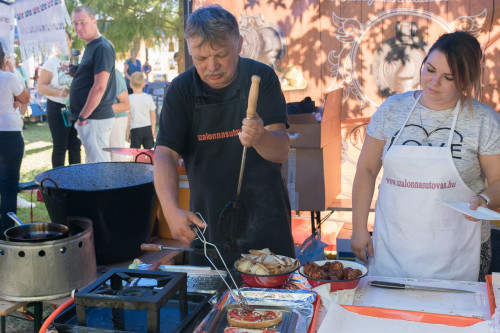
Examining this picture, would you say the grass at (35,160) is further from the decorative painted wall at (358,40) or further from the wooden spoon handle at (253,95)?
the wooden spoon handle at (253,95)

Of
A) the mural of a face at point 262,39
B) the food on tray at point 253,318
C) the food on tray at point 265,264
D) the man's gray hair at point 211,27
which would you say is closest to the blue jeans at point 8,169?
the mural of a face at point 262,39

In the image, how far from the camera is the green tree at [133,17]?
10242 millimetres

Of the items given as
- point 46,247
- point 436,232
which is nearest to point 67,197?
point 46,247

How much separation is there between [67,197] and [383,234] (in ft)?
5.48

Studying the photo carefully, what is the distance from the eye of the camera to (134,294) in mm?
1539

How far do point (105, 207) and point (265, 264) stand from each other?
130cm

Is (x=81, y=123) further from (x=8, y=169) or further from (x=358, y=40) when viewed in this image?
(x=358, y=40)

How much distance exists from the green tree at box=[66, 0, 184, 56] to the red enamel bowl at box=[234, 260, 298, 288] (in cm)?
886

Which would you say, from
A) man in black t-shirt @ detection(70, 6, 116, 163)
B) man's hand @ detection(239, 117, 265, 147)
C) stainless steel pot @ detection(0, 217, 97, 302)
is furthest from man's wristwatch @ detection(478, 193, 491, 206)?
man in black t-shirt @ detection(70, 6, 116, 163)

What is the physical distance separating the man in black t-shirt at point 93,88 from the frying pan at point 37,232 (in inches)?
106

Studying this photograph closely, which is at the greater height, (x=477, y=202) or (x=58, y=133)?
(x=58, y=133)

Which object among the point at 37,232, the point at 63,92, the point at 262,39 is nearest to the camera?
the point at 37,232

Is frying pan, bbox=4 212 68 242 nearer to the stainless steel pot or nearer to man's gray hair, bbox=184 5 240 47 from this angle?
the stainless steel pot

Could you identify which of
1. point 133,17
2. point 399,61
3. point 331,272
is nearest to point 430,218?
point 331,272
